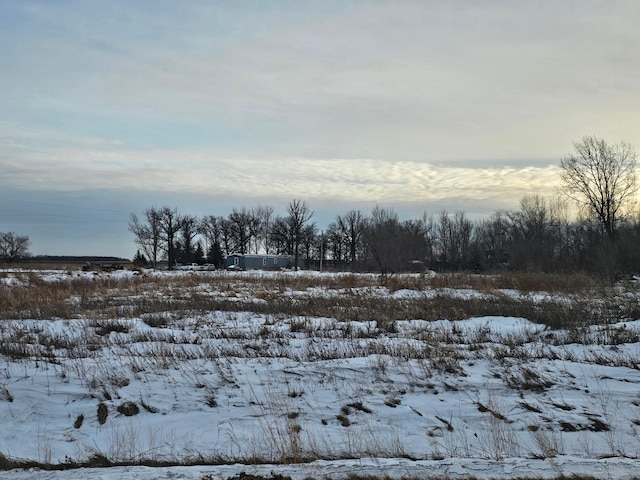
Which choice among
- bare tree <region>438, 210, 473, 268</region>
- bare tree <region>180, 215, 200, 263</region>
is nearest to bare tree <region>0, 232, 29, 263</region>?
bare tree <region>180, 215, 200, 263</region>

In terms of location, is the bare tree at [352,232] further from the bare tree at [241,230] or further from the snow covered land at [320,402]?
the snow covered land at [320,402]

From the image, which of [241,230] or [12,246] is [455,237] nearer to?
[241,230]

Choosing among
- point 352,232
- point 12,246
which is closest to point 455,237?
point 352,232

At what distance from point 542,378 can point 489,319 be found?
18.6 ft

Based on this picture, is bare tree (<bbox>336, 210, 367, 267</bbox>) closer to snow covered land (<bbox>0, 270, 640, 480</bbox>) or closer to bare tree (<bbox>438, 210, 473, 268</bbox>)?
bare tree (<bbox>438, 210, 473, 268</bbox>)

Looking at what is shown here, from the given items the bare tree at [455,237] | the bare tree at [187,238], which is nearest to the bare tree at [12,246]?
the bare tree at [187,238]

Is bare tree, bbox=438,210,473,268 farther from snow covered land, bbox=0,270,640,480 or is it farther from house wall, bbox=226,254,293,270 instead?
snow covered land, bbox=0,270,640,480

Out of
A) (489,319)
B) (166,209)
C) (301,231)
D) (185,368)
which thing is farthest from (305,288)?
(166,209)

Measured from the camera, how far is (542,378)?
24.0 ft

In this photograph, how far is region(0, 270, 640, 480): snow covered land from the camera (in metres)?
5.30

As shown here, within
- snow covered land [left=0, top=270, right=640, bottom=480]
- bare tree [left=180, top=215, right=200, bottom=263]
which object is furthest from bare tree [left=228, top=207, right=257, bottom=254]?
snow covered land [left=0, top=270, right=640, bottom=480]

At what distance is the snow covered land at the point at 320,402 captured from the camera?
17.4 ft

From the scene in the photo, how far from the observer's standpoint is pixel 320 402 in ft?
22.4

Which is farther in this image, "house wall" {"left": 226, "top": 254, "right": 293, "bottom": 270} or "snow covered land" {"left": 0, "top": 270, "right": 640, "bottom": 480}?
"house wall" {"left": 226, "top": 254, "right": 293, "bottom": 270}
